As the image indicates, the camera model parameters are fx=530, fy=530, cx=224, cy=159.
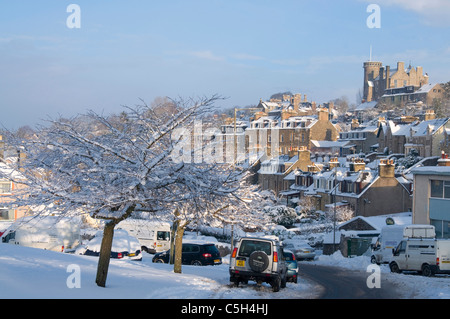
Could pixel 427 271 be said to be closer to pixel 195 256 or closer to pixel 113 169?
pixel 195 256

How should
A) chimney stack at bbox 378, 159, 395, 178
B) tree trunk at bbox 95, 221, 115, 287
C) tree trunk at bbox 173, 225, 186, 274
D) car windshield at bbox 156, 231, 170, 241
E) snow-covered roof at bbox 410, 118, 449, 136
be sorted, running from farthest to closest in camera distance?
snow-covered roof at bbox 410, 118, 449, 136, chimney stack at bbox 378, 159, 395, 178, car windshield at bbox 156, 231, 170, 241, tree trunk at bbox 173, 225, 186, 274, tree trunk at bbox 95, 221, 115, 287

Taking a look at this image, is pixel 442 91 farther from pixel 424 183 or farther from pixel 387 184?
pixel 424 183

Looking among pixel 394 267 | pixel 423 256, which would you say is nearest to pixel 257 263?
pixel 423 256

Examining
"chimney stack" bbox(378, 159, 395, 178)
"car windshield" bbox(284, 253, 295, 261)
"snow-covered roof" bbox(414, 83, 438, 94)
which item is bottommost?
"car windshield" bbox(284, 253, 295, 261)

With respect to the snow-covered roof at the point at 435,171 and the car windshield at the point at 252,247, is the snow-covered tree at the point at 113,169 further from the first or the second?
the snow-covered roof at the point at 435,171

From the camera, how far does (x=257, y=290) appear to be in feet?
Answer: 65.4

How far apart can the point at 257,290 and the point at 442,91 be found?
156371mm

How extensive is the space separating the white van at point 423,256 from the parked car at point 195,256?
1057 centimetres

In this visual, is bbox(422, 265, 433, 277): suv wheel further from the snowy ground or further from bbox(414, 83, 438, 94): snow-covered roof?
bbox(414, 83, 438, 94): snow-covered roof

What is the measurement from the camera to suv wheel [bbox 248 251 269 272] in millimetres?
19969

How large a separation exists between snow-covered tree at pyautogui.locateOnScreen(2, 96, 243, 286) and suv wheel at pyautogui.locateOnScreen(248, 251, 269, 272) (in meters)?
5.08

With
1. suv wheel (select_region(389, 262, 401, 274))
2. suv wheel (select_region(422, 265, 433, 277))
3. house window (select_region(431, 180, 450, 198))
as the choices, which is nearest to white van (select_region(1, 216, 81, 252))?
suv wheel (select_region(389, 262, 401, 274))

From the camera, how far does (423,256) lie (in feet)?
91.9
